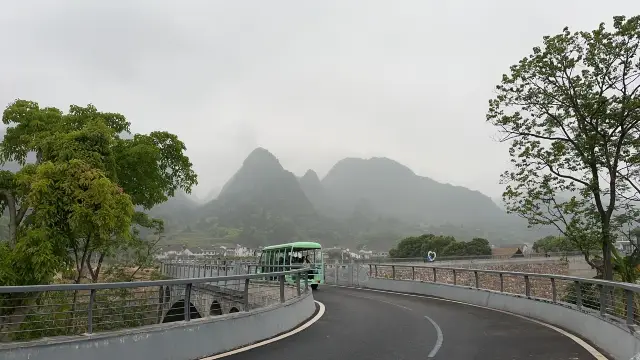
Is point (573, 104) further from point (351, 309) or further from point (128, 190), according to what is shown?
point (128, 190)

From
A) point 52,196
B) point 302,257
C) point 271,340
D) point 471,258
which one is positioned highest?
point 52,196

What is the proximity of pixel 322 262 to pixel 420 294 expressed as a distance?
1109 centimetres

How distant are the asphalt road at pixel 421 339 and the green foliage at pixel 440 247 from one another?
241 ft

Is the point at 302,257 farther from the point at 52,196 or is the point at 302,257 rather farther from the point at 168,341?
the point at 168,341

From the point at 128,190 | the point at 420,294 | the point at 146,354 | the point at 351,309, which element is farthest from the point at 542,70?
the point at 146,354

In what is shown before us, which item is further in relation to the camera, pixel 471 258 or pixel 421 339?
pixel 471 258

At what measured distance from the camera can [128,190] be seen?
848 inches

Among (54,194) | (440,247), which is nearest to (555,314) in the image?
(54,194)

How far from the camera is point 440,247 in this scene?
3543 inches

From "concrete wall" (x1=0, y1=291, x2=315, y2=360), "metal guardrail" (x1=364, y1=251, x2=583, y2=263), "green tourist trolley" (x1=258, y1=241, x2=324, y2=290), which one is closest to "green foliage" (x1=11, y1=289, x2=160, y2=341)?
"concrete wall" (x1=0, y1=291, x2=315, y2=360)

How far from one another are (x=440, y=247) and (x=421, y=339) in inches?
3270

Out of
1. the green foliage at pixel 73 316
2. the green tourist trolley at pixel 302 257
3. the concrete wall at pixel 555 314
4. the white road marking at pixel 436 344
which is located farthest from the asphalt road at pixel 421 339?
Answer: the green tourist trolley at pixel 302 257

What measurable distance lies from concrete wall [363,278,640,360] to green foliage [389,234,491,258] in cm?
6553

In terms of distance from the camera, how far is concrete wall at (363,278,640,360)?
827 cm
